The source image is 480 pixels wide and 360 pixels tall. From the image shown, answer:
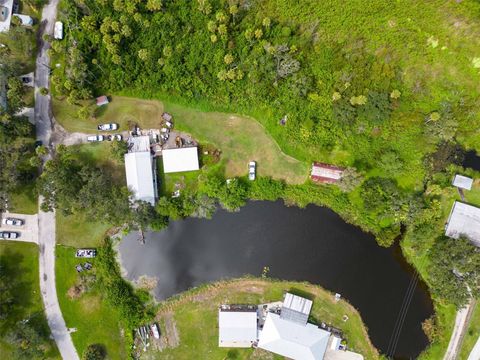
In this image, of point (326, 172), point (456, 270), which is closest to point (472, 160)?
point (456, 270)

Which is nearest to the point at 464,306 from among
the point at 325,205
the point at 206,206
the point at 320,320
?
the point at 320,320

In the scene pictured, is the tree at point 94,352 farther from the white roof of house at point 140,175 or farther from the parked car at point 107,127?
the parked car at point 107,127

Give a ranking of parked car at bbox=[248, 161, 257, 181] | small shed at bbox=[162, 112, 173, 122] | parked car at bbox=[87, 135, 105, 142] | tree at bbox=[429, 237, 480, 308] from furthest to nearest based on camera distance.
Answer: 1. small shed at bbox=[162, 112, 173, 122]
2. parked car at bbox=[87, 135, 105, 142]
3. parked car at bbox=[248, 161, 257, 181]
4. tree at bbox=[429, 237, 480, 308]

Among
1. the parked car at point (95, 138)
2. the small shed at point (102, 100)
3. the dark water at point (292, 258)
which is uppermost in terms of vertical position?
the small shed at point (102, 100)

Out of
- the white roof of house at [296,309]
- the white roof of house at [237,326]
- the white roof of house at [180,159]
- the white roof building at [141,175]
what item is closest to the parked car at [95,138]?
the white roof building at [141,175]

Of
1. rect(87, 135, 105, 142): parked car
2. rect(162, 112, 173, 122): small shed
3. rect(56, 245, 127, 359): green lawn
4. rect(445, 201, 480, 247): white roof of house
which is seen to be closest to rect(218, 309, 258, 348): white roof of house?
rect(56, 245, 127, 359): green lawn

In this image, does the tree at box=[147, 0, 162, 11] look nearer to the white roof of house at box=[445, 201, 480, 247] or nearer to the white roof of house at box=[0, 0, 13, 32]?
the white roof of house at box=[0, 0, 13, 32]

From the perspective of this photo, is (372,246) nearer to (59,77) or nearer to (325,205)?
(325,205)
